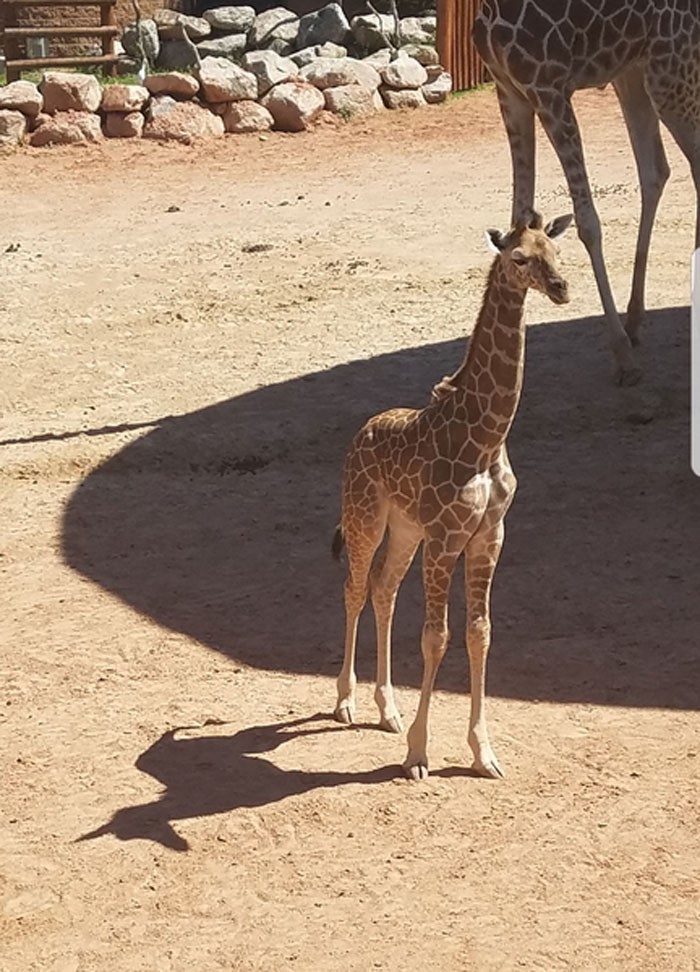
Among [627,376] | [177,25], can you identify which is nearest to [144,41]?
[177,25]

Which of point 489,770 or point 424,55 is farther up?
point 424,55

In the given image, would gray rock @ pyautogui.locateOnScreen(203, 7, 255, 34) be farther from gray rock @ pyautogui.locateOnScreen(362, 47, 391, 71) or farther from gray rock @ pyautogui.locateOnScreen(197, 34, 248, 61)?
gray rock @ pyautogui.locateOnScreen(362, 47, 391, 71)

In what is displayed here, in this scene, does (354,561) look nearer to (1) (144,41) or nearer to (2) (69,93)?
(2) (69,93)

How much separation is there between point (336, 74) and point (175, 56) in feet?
11.2

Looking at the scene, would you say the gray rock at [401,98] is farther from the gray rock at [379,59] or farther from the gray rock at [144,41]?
the gray rock at [144,41]

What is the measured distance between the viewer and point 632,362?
32.4 ft

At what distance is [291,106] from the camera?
707 inches

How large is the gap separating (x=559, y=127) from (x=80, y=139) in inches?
355

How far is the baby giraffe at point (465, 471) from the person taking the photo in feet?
17.7

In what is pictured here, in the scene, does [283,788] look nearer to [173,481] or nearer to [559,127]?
[173,481]

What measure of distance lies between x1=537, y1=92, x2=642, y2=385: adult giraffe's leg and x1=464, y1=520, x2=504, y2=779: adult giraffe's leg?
14.6 ft

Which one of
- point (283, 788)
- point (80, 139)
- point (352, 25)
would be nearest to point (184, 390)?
point (283, 788)

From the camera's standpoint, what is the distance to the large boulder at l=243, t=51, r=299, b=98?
18250 millimetres

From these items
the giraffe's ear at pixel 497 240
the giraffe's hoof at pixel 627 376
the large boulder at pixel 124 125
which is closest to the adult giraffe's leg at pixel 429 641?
the giraffe's ear at pixel 497 240
